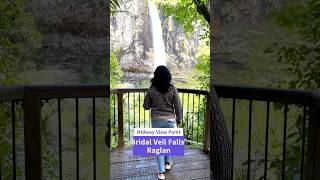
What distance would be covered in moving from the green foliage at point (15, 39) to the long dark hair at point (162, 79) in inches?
52.3

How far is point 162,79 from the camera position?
13.0ft

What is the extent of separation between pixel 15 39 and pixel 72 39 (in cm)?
44

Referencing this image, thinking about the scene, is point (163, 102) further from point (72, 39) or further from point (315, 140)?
point (315, 140)

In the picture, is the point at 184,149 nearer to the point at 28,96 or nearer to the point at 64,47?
the point at 64,47

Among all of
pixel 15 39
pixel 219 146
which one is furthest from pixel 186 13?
pixel 15 39

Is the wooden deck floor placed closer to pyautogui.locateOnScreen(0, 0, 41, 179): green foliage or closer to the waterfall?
pyautogui.locateOnScreen(0, 0, 41, 179): green foliage

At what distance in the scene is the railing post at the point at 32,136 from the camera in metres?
2.37

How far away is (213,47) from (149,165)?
6.80 ft

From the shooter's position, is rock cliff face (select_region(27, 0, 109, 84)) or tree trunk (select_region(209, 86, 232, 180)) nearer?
rock cliff face (select_region(27, 0, 109, 84))

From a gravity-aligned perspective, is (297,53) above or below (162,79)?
above

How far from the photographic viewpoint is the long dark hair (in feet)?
12.8

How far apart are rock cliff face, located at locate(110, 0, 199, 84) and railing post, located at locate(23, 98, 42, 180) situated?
15511 millimetres

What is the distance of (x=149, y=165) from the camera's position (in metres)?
4.80

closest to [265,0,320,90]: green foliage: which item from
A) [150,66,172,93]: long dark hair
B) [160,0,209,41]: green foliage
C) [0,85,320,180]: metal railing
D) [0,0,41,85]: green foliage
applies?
[0,85,320,180]: metal railing
